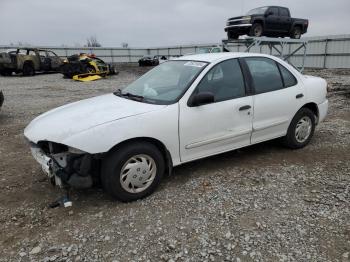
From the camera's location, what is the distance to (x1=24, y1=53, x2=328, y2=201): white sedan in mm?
3297

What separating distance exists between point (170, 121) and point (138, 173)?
660mm

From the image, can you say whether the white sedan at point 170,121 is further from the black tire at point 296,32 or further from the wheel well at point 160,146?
the black tire at point 296,32

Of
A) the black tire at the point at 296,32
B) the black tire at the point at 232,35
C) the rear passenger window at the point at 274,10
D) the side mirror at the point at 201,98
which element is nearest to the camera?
the side mirror at the point at 201,98

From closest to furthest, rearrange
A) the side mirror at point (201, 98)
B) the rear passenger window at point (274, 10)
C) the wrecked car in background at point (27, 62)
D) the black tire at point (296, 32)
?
the side mirror at point (201, 98) → the rear passenger window at point (274, 10) → the black tire at point (296, 32) → the wrecked car in background at point (27, 62)

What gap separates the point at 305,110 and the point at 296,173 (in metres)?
1.22

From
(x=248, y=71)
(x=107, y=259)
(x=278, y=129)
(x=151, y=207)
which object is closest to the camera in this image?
(x=107, y=259)

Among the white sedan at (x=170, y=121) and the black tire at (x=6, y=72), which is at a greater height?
the white sedan at (x=170, y=121)

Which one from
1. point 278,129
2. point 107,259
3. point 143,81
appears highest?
point 143,81

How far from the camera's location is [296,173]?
4234 mm

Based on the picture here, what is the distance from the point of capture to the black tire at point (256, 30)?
592 inches

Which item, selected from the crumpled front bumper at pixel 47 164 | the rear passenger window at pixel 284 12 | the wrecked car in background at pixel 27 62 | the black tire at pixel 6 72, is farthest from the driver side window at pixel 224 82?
the black tire at pixel 6 72

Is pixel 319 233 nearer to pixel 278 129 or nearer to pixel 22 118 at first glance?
pixel 278 129

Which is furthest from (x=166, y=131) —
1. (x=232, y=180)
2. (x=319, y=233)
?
(x=319, y=233)

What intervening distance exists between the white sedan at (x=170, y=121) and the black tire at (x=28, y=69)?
62.2 ft
